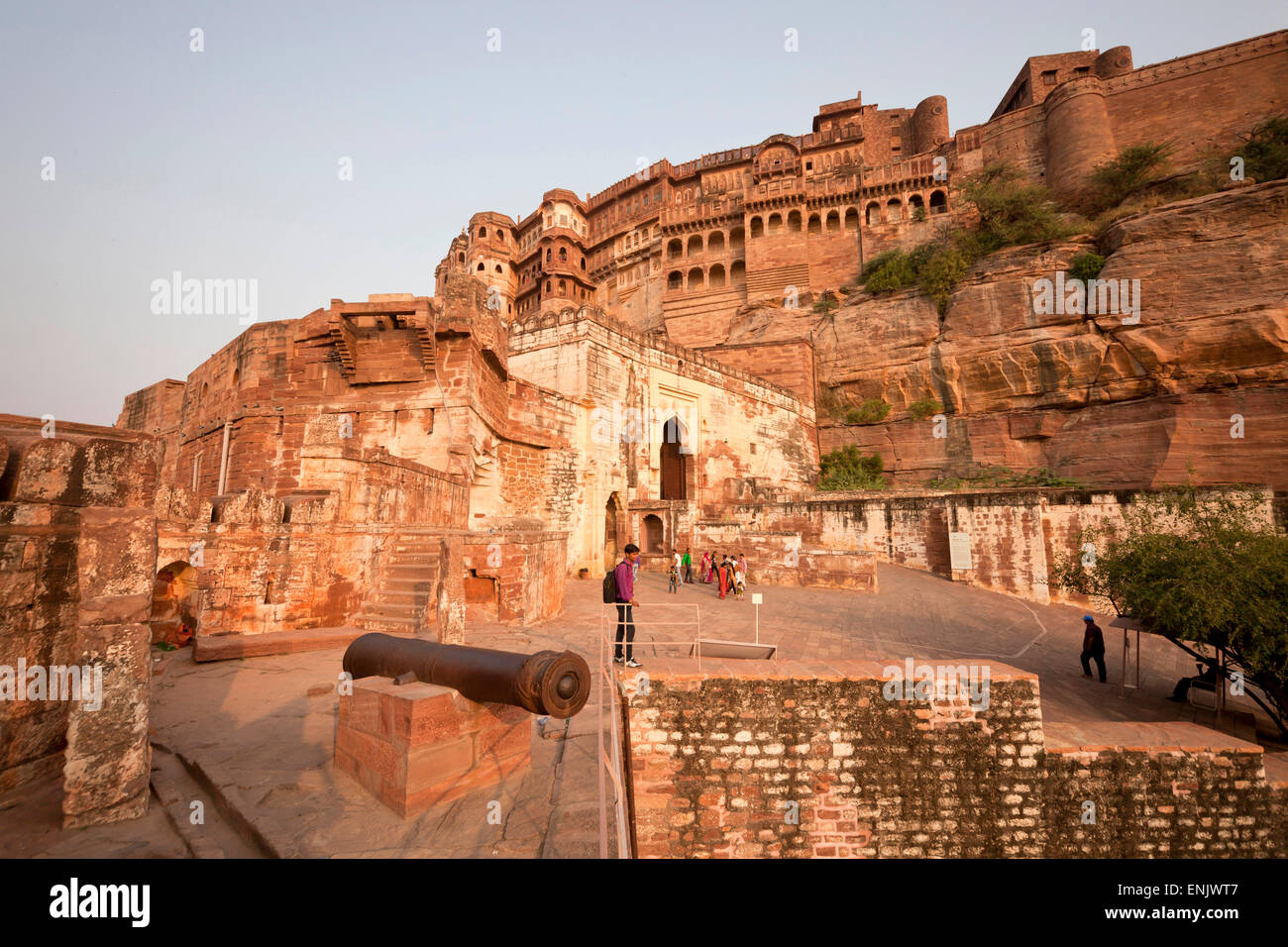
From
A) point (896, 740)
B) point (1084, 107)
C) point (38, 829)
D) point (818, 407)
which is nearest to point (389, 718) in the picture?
point (38, 829)

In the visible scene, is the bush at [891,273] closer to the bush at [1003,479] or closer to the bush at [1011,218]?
the bush at [1011,218]

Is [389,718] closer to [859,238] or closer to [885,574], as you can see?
[885,574]

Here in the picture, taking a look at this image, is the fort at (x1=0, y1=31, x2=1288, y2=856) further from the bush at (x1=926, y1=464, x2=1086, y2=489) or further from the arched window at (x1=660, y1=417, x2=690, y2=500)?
the bush at (x1=926, y1=464, x2=1086, y2=489)

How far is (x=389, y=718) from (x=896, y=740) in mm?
4379

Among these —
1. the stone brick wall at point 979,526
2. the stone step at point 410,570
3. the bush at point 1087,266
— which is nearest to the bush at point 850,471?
the stone brick wall at point 979,526

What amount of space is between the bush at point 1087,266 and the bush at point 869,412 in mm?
8625

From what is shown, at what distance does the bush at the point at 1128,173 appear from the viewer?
84.6 feet

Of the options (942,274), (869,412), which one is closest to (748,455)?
(869,412)

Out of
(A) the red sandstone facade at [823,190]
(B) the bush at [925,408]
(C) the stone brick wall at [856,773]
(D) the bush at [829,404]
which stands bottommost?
(C) the stone brick wall at [856,773]

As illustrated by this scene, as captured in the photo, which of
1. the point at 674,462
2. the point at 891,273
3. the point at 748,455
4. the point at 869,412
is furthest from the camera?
the point at 891,273

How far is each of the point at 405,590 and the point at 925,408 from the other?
23569 millimetres

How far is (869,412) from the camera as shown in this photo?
26.2 metres

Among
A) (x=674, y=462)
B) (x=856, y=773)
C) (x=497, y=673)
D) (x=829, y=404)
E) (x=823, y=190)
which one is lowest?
(x=856, y=773)

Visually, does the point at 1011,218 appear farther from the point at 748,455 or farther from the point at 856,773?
the point at 856,773
